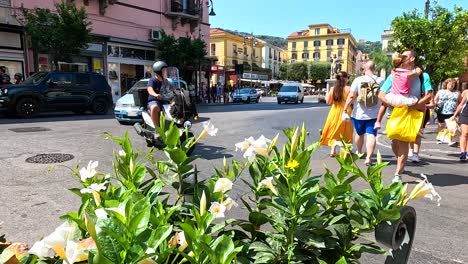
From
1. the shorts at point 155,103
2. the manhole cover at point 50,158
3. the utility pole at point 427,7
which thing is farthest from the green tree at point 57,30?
the utility pole at point 427,7

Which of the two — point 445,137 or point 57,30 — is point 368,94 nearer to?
point 445,137

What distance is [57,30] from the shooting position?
17281 millimetres

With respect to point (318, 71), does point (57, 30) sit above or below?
below

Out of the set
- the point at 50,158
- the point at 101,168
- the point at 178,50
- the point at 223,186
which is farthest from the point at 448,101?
the point at 178,50

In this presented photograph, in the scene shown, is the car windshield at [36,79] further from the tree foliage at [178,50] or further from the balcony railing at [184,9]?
the balcony railing at [184,9]

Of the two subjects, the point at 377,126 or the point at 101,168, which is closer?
the point at 377,126

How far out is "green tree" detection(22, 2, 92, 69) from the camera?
1728 centimetres

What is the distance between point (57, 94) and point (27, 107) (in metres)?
1.25

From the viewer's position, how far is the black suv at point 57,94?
13102mm

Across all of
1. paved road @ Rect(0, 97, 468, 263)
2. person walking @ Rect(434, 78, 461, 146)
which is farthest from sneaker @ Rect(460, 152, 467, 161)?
person walking @ Rect(434, 78, 461, 146)

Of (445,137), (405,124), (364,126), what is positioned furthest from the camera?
(445,137)

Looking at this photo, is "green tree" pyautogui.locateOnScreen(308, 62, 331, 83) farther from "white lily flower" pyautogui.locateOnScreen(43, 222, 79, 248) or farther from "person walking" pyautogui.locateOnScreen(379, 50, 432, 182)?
"white lily flower" pyautogui.locateOnScreen(43, 222, 79, 248)

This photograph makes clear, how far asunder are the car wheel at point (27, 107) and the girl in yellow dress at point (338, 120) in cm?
1141

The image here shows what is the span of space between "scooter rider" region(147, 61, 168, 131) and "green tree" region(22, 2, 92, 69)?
1277 centimetres
